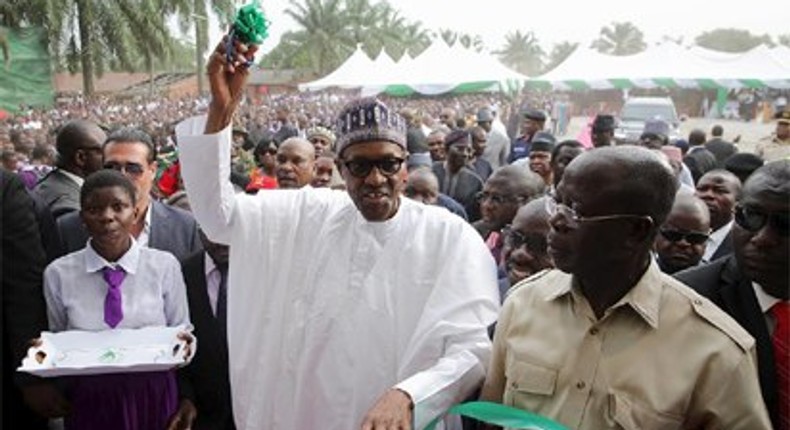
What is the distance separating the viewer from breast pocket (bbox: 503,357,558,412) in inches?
70.9

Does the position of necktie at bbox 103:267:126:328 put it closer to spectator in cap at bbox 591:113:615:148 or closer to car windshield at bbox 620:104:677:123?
spectator in cap at bbox 591:113:615:148

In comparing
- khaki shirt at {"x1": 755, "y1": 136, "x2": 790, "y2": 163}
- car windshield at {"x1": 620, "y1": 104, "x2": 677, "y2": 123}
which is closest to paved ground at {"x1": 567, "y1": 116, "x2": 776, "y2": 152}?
car windshield at {"x1": 620, "y1": 104, "x2": 677, "y2": 123}

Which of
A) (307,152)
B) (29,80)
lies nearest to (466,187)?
(307,152)

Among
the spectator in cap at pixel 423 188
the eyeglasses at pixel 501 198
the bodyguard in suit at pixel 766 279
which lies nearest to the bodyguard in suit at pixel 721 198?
the eyeglasses at pixel 501 198

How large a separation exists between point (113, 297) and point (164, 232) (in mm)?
793

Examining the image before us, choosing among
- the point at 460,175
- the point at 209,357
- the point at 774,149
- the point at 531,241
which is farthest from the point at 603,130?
the point at 209,357

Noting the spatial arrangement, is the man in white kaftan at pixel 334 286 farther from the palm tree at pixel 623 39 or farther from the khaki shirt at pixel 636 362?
the palm tree at pixel 623 39

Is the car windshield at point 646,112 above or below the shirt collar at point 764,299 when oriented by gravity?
below

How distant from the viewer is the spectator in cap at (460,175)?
6.54m

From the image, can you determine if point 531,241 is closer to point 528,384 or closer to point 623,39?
point 528,384

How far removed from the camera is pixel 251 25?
2143mm

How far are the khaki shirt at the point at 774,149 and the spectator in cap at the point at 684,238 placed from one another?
4729 millimetres

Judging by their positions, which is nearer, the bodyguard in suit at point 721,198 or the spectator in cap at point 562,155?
the bodyguard in suit at point 721,198

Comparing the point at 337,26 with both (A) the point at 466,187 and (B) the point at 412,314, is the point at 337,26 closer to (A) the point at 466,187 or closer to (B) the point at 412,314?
(A) the point at 466,187
